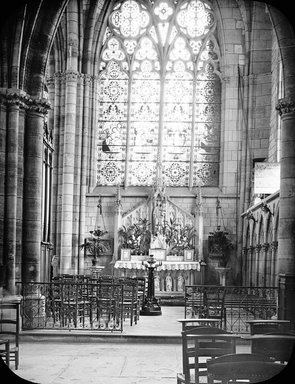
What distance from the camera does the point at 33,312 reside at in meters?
13.4

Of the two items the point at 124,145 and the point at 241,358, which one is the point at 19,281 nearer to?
the point at 241,358

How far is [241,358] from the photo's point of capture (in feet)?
15.0

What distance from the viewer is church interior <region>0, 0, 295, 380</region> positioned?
22719 millimetres

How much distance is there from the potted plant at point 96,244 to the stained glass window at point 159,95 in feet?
7.48

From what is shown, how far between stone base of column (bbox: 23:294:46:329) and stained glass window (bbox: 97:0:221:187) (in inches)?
455

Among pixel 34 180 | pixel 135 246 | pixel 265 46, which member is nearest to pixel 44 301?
pixel 34 180

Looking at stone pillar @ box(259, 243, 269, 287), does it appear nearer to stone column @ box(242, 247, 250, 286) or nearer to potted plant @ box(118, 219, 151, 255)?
stone column @ box(242, 247, 250, 286)

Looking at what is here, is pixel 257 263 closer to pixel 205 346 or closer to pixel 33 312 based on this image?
pixel 33 312

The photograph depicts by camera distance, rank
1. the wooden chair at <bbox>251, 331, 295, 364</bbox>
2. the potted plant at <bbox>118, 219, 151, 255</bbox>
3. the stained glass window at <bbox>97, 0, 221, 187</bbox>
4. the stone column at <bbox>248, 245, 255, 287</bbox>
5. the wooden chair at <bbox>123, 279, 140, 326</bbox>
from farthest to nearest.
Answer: the stained glass window at <bbox>97, 0, 221, 187</bbox> < the potted plant at <bbox>118, 219, 151, 255</bbox> < the stone column at <bbox>248, 245, 255, 287</bbox> < the wooden chair at <bbox>123, 279, 140, 326</bbox> < the wooden chair at <bbox>251, 331, 295, 364</bbox>

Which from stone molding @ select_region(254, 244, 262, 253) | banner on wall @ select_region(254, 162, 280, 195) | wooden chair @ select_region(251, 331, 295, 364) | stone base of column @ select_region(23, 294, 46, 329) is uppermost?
banner on wall @ select_region(254, 162, 280, 195)

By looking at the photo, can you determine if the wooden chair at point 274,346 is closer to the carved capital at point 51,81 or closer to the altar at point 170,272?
the altar at point 170,272

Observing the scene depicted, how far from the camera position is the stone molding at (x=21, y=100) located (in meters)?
13.4

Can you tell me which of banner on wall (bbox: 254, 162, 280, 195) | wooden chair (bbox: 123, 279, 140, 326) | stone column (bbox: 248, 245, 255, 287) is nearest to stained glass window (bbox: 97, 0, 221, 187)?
stone column (bbox: 248, 245, 255, 287)

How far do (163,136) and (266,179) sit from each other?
23.5 feet
